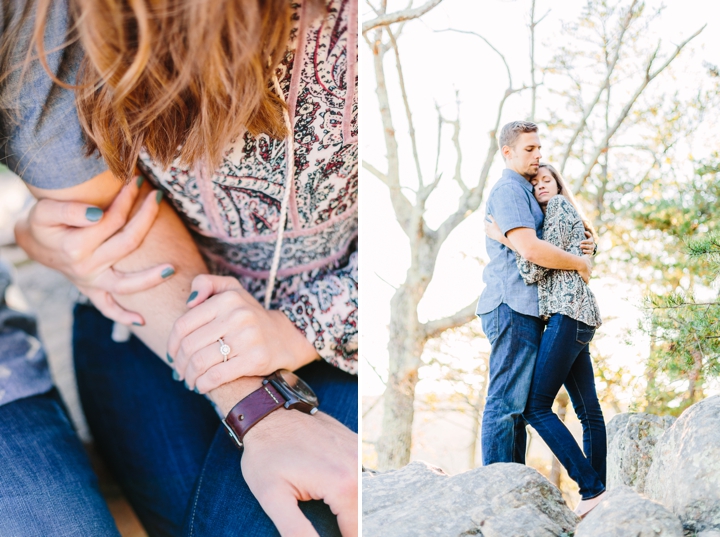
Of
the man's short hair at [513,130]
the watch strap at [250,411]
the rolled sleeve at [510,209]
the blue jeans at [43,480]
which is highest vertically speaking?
the man's short hair at [513,130]

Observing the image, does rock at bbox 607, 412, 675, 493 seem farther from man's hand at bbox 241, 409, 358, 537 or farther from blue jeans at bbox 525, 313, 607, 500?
man's hand at bbox 241, 409, 358, 537

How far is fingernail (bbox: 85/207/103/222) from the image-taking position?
90 cm

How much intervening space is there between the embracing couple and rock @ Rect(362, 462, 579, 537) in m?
0.04

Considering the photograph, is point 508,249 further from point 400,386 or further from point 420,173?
point 400,386

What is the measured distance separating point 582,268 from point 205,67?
81cm

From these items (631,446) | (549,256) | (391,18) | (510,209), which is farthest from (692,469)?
(391,18)

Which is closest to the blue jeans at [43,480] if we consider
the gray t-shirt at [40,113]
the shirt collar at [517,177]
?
the gray t-shirt at [40,113]

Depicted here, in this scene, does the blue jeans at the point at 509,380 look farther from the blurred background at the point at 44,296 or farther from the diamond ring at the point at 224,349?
the blurred background at the point at 44,296

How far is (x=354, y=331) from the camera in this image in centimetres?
99

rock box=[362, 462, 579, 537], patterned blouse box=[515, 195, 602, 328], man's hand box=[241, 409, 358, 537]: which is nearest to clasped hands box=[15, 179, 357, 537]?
man's hand box=[241, 409, 358, 537]

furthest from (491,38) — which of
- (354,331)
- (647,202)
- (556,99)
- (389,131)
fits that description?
(354,331)

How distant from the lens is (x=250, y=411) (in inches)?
34.8

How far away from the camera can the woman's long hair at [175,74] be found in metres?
0.69

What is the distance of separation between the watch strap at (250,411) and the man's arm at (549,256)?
0.57 m
